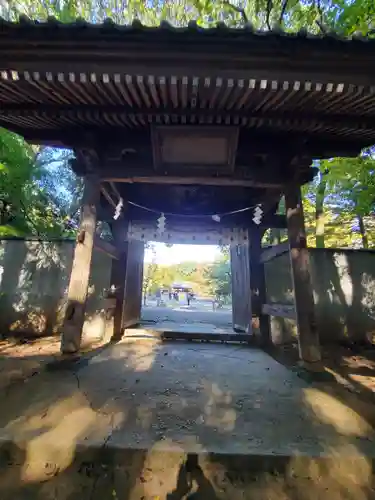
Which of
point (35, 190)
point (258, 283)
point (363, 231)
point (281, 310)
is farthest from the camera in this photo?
point (363, 231)

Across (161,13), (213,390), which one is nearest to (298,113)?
(213,390)

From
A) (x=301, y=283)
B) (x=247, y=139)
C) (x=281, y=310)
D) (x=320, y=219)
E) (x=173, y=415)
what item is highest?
(x=320, y=219)

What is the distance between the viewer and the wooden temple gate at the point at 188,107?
2695 millimetres

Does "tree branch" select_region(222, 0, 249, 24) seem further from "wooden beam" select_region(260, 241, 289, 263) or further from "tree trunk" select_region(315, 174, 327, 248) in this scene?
"wooden beam" select_region(260, 241, 289, 263)

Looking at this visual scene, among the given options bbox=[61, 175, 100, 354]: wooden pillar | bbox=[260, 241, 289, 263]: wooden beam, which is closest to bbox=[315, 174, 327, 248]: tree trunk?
bbox=[260, 241, 289, 263]: wooden beam

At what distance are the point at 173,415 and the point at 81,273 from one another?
2.59m

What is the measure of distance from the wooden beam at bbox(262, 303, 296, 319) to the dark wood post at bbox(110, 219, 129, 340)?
3558 mm

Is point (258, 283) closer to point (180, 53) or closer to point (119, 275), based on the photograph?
point (119, 275)

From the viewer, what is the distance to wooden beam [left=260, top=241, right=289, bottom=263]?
4.64 metres

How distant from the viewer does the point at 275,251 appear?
521cm

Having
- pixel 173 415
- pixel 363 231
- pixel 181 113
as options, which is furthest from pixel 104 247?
pixel 363 231

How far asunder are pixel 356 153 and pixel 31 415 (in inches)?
235

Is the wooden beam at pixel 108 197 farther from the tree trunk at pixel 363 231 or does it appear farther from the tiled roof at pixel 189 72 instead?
the tree trunk at pixel 363 231

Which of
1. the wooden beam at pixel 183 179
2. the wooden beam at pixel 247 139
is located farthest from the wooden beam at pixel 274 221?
the wooden beam at pixel 247 139
